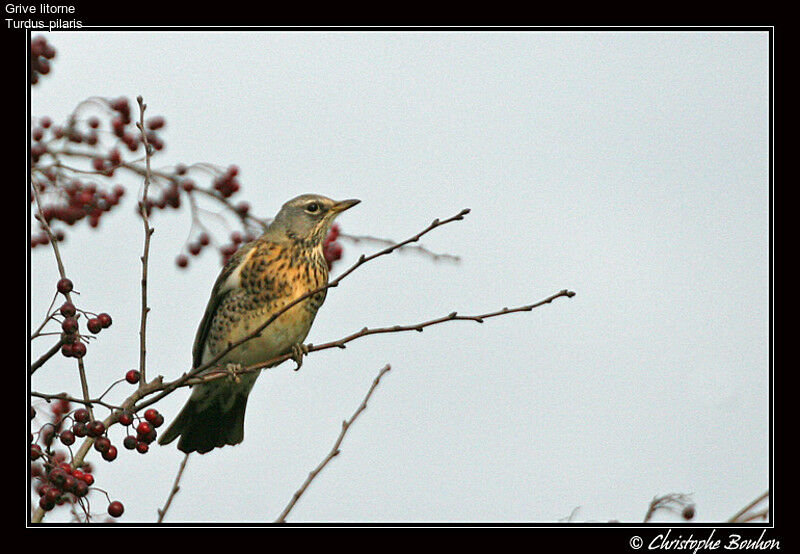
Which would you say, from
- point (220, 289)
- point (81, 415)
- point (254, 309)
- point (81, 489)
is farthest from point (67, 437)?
point (220, 289)

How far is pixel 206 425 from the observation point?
4.78 metres

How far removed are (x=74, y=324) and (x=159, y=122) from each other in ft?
6.74

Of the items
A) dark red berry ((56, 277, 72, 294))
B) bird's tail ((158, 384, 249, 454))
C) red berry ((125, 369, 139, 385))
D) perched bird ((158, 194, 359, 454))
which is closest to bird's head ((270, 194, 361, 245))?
perched bird ((158, 194, 359, 454))

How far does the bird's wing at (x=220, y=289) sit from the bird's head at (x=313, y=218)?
0.77ft

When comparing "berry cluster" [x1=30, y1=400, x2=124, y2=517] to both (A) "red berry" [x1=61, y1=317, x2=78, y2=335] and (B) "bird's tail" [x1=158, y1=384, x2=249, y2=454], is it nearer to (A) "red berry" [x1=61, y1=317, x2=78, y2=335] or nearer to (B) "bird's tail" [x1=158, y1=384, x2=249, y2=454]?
(A) "red berry" [x1=61, y1=317, x2=78, y2=335]

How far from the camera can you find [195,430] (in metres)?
4.76

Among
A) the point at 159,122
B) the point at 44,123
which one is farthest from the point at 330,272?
the point at 44,123

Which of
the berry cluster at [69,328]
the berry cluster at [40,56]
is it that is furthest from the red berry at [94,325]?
the berry cluster at [40,56]

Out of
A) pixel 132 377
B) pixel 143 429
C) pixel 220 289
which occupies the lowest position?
pixel 143 429

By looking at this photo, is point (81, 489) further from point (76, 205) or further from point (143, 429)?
point (76, 205)

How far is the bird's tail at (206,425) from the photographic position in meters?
4.73

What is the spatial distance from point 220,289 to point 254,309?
0.81 feet

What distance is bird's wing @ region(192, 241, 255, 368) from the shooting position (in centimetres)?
471
